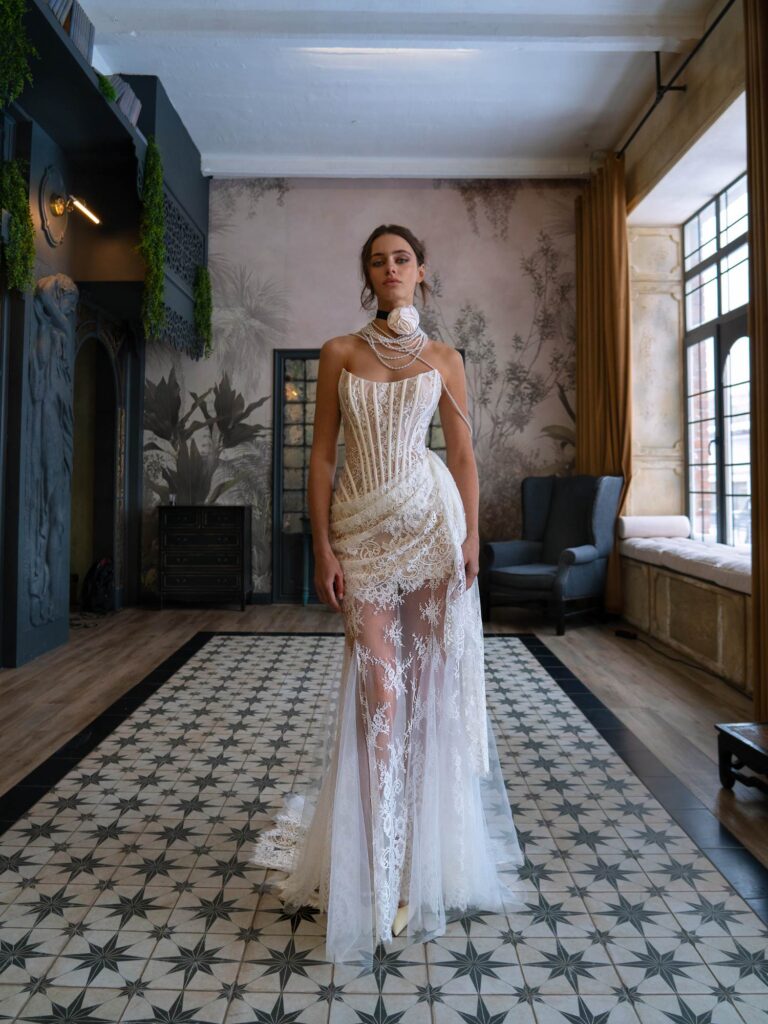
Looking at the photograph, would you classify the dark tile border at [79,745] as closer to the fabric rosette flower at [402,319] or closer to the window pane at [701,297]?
the fabric rosette flower at [402,319]

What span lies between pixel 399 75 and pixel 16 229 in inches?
114

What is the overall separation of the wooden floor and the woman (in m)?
1.02

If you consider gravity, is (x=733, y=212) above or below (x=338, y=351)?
above

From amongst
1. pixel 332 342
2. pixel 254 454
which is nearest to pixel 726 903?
pixel 332 342

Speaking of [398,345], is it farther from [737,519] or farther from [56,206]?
[737,519]

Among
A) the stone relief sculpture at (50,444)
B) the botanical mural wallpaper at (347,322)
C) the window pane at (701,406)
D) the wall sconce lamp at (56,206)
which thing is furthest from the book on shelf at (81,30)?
the window pane at (701,406)

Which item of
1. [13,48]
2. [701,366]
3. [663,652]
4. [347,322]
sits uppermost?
[13,48]

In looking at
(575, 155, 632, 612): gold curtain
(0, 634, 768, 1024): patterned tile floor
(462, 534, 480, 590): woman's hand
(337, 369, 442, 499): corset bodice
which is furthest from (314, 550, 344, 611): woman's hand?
(575, 155, 632, 612): gold curtain

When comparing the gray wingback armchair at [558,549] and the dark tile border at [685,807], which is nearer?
the dark tile border at [685,807]

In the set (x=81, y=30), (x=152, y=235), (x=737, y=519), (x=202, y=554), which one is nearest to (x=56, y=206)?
(x=152, y=235)

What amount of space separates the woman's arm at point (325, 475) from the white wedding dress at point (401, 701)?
30 mm

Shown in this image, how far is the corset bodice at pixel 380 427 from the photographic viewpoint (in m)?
1.71

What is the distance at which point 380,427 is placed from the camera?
171 cm

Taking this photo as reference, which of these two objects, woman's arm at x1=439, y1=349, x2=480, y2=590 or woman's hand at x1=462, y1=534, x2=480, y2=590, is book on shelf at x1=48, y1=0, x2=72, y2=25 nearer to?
woman's arm at x1=439, y1=349, x2=480, y2=590
